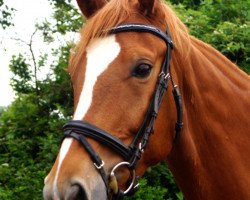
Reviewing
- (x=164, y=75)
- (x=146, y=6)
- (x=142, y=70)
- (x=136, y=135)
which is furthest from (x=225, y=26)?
(x=136, y=135)

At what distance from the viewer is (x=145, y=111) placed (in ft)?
8.63

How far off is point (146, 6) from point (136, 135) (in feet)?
2.41

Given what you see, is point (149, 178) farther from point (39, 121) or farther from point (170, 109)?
point (170, 109)

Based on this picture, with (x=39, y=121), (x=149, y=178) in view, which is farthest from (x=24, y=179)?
(x=149, y=178)

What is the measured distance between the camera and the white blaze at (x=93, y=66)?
8.08 ft

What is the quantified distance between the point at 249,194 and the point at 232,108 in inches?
20.1

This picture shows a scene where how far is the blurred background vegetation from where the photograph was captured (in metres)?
5.24

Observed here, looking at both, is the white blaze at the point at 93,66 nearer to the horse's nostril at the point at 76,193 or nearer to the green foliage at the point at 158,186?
the horse's nostril at the point at 76,193

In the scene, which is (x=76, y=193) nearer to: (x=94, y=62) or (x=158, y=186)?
(x=94, y=62)

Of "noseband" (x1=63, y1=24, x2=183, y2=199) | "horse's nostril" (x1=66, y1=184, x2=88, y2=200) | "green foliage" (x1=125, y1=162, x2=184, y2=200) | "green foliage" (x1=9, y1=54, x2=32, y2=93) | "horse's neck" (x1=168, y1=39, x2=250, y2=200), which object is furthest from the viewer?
"green foliage" (x1=9, y1=54, x2=32, y2=93)

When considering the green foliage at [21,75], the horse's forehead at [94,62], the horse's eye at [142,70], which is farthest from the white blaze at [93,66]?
the green foliage at [21,75]

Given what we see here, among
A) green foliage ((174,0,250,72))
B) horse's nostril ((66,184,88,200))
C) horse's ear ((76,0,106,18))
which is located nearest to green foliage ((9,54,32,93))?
green foliage ((174,0,250,72))

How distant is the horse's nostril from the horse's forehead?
1.16ft

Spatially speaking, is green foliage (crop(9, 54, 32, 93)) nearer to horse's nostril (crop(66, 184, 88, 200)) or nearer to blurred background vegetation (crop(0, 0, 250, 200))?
blurred background vegetation (crop(0, 0, 250, 200))
